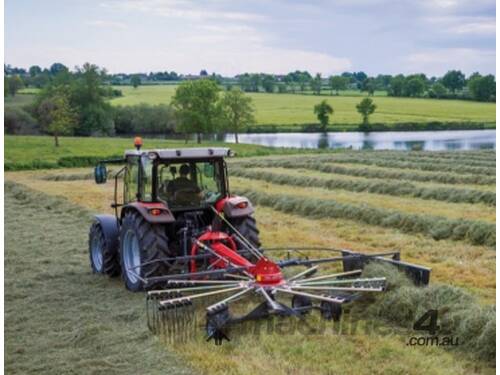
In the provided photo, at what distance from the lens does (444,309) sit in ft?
23.2

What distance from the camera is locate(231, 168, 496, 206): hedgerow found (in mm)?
16594

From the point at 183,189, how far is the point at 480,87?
59795mm

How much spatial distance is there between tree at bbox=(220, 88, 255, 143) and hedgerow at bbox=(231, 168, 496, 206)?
36626mm

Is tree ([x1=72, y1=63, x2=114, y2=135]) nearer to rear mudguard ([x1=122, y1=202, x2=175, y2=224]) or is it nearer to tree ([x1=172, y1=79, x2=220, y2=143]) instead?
tree ([x1=172, y1=79, x2=220, y2=143])

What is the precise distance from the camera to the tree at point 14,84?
64.4 metres

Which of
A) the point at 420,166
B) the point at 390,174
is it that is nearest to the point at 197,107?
the point at 420,166

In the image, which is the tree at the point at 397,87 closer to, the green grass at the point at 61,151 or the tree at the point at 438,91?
the tree at the point at 438,91

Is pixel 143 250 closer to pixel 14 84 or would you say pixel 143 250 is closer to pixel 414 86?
pixel 14 84

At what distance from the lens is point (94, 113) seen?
58.7 meters

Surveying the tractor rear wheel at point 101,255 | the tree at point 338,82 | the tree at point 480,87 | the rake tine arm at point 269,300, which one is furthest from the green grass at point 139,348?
the tree at point 338,82

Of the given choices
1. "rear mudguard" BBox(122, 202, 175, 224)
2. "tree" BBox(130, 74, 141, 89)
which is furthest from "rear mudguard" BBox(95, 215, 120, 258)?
"tree" BBox(130, 74, 141, 89)

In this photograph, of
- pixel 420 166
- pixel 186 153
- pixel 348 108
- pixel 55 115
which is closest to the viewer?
pixel 186 153

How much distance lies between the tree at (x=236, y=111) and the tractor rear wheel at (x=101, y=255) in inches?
1982

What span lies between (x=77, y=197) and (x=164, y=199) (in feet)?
37.6
